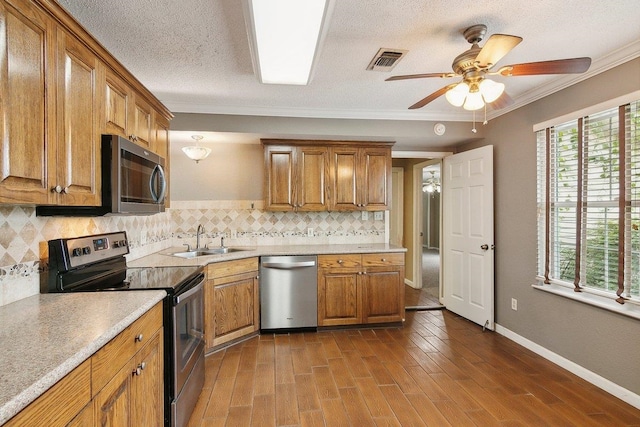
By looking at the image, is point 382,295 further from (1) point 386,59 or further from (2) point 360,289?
(1) point 386,59

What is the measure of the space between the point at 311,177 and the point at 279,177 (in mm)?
368

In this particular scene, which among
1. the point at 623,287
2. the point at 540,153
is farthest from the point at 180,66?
the point at 623,287

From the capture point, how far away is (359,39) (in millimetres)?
2096

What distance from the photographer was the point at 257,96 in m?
3.11

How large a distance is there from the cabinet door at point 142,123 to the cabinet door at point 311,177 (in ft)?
5.35

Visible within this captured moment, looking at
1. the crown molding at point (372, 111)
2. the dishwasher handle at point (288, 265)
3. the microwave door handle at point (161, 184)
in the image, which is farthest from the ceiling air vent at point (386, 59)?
the dishwasher handle at point (288, 265)

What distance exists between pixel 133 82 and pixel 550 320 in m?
3.78

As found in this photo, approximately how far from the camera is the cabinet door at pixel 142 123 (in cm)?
220

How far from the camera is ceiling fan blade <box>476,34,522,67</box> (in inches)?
60.2

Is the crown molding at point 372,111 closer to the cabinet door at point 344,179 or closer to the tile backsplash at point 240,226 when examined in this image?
the cabinet door at point 344,179

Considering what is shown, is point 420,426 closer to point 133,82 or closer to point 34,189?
point 34,189

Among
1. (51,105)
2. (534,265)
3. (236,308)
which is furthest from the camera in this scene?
(236,308)

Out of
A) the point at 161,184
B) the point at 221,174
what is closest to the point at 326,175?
the point at 221,174

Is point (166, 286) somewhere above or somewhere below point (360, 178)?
below
